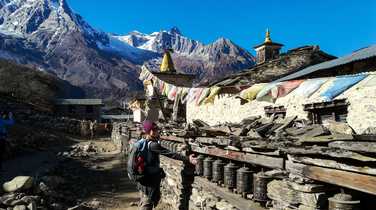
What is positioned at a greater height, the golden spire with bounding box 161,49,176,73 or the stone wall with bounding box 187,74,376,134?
the golden spire with bounding box 161,49,176,73

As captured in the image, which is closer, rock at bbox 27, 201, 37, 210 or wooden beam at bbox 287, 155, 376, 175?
wooden beam at bbox 287, 155, 376, 175

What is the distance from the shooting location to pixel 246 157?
654cm

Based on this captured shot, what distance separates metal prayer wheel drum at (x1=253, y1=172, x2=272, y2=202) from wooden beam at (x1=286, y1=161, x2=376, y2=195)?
0.88 metres

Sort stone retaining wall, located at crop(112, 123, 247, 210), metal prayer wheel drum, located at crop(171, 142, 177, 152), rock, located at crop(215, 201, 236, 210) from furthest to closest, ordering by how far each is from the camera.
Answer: metal prayer wheel drum, located at crop(171, 142, 177, 152) < stone retaining wall, located at crop(112, 123, 247, 210) < rock, located at crop(215, 201, 236, 210)

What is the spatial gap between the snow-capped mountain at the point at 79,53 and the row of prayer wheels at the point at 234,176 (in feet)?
323

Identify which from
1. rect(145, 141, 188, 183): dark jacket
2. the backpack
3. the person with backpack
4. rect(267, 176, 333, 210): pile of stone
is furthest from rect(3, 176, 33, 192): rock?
rect(267, 176, 333, 210): pile of stone

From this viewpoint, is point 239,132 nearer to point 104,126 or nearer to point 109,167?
point 109,167

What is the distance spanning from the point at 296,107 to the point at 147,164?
6.31 m

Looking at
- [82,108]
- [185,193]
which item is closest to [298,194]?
[185,193]

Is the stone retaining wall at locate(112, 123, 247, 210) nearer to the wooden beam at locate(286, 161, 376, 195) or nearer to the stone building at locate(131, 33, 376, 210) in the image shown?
the stone building at locate(131, 33, 376, 210)

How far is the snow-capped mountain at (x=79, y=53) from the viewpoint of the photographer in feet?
412

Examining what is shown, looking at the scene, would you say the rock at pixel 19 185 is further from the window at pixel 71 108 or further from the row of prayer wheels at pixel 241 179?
the window at pixel 71 108

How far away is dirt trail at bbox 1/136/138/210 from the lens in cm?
1091

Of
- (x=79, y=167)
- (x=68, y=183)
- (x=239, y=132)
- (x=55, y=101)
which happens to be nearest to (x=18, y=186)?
(x=68, y=183)
